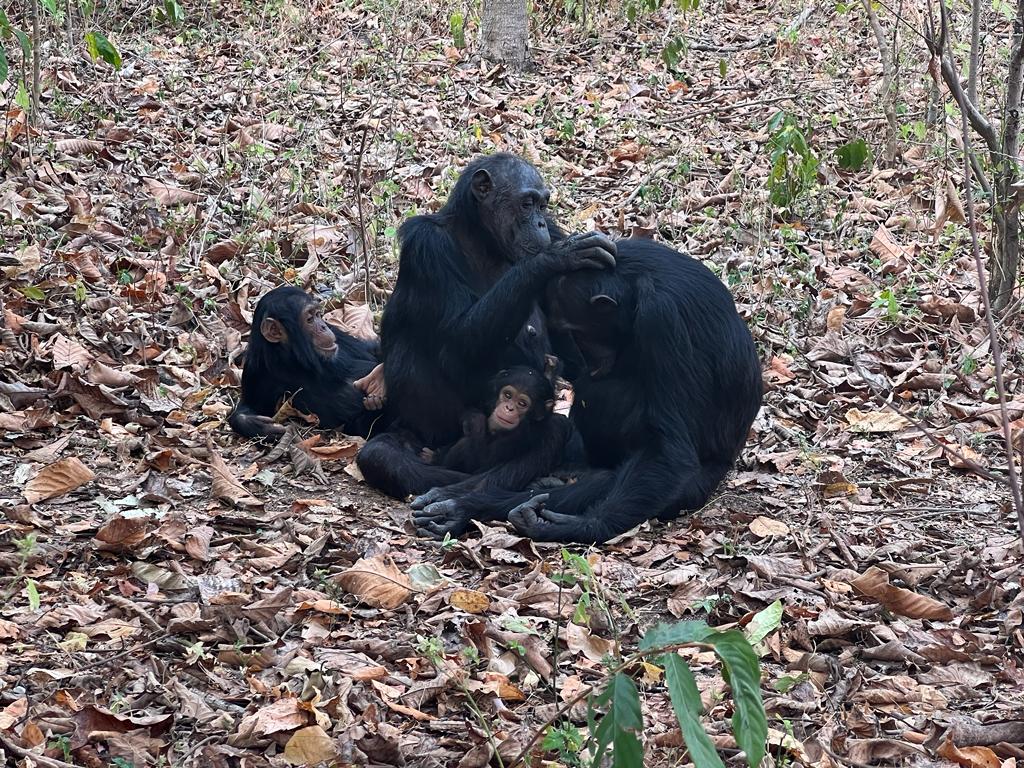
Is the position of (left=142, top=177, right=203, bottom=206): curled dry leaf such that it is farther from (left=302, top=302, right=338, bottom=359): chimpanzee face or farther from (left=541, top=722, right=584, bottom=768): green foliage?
(left=541, top=722, right=584, bottom=768): green foliage

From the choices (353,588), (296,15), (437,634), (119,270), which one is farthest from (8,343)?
(296,15)

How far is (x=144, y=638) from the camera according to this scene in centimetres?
406

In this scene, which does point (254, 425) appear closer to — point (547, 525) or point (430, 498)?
point (430, 498)

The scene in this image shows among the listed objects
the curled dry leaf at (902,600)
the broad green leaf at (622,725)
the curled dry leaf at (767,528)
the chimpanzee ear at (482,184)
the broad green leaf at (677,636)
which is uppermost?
the chimpanzee ear at (482,184)

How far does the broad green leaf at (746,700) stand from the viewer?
2.41m

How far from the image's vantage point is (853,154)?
352 inches

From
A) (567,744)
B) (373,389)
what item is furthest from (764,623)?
(373,389)

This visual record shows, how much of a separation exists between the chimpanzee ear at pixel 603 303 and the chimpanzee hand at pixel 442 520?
1131 mm

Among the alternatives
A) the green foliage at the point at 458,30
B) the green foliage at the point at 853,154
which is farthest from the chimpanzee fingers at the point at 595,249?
the green foliage at the point at 458,30

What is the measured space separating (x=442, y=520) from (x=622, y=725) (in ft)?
10.2

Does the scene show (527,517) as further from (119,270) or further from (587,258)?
(119,270)

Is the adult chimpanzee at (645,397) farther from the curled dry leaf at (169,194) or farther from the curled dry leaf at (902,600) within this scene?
the curled dry leaf at (169,194)

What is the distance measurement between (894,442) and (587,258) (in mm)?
1986

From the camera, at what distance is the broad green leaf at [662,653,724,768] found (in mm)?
2264
